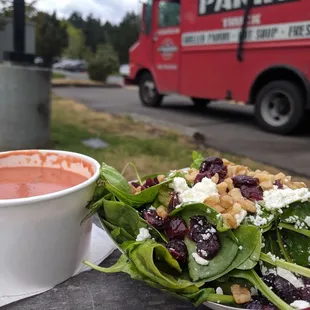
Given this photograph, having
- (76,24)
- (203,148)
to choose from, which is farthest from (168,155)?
(76,24)

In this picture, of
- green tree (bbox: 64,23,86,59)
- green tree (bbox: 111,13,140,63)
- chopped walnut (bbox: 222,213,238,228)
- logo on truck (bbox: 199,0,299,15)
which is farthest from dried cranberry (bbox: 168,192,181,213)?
green tree (bbox: 64,23,86,59)

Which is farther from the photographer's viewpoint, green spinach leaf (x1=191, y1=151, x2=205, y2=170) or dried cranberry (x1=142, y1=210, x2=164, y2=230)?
green spinach leaf (x1=191, y1=151, x2=205, y2=170)

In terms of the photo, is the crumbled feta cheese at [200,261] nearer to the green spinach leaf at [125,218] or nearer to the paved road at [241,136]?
the green spinach leaf at [125,218]

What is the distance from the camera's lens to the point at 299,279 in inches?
27.2

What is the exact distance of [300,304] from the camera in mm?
627

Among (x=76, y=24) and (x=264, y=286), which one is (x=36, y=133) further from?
(x=76, y=24)

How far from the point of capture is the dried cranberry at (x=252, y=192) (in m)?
0.80

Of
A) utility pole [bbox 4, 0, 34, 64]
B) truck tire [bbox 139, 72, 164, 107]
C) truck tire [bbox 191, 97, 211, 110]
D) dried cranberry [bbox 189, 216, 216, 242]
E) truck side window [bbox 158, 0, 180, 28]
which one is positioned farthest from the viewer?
truck tire [bbox 191, 97, 211, 110]

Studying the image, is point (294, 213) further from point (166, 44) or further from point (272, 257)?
point (166, 44)

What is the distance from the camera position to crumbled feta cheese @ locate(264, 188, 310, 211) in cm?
75

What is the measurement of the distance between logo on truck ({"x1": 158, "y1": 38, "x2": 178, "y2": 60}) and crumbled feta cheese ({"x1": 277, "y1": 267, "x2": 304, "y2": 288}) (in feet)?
23.9

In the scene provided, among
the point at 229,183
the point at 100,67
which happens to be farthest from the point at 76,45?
the point at 229,183

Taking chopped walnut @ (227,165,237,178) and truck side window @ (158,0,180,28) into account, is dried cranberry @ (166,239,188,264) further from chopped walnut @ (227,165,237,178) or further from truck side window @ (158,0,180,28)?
truck side window @ (158,0,180,28)

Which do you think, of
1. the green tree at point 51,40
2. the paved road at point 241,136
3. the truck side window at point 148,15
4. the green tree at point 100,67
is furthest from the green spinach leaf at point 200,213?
the green tree at point 51,40
